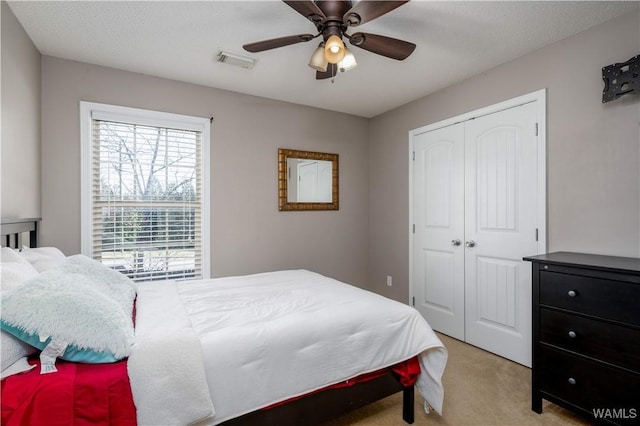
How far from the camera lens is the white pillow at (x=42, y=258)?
5.48 feet

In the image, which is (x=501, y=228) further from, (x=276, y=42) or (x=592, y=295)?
(x=276, y=42)

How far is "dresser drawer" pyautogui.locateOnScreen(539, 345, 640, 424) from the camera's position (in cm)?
161

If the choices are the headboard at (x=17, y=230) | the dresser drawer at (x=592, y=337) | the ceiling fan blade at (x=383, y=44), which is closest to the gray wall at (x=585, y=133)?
the dresser drawer at (x=592, y=337)

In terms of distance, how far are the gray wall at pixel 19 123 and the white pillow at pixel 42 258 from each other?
286 mm

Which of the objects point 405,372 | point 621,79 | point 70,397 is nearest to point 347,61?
point 621,79

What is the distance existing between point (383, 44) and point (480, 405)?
235 centimetres

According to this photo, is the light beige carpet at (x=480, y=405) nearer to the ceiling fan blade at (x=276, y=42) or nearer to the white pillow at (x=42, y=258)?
the white pillow at (x=42, y=258)

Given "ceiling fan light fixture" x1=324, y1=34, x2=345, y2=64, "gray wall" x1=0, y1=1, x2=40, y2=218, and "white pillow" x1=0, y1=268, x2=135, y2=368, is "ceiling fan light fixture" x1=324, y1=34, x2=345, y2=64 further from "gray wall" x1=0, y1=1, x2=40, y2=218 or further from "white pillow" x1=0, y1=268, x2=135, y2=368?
"gray wall" x1=0, y1=1, x2=40, y2=218

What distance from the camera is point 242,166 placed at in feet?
11.1

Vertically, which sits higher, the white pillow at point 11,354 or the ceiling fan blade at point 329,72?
the ceiling fan blade at point 329,72

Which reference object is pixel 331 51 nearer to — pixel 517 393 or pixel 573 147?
pixel 573 147

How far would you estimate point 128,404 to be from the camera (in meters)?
1.14

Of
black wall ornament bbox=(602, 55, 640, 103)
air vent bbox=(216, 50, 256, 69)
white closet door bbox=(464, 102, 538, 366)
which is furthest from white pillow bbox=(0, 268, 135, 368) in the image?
black wall ornament bbox=(602, 55, 640, 103)

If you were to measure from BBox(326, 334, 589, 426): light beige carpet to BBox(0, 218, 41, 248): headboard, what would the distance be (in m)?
→ 2.12
